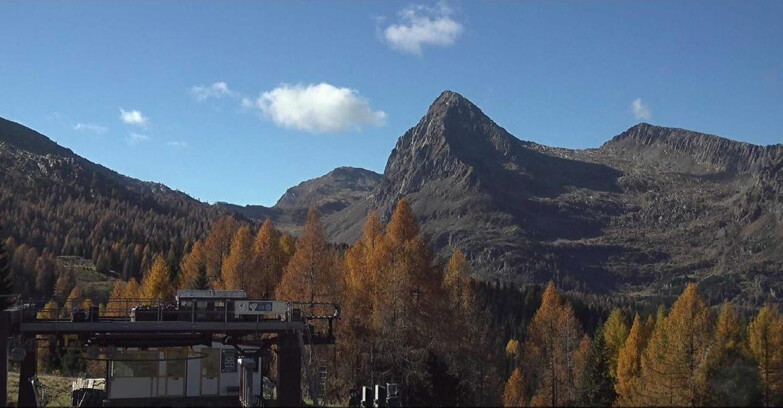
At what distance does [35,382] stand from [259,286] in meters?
32.9

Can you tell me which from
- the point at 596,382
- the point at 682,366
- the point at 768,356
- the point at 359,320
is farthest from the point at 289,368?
the point at 768,356

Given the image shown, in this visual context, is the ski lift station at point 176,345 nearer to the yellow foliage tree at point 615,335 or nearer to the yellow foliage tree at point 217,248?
the yellow foliage tree at point 217,248

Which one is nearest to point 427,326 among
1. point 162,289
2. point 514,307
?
point 162,289

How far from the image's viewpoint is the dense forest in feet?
163

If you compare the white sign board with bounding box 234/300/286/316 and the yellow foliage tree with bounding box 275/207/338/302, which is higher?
the yellow foliage tree with bounding box 275/207/338/302

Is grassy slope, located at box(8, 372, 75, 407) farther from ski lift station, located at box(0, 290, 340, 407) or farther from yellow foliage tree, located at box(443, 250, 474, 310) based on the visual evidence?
yellow foliage tree, located at box(443, 250, 474, 310)

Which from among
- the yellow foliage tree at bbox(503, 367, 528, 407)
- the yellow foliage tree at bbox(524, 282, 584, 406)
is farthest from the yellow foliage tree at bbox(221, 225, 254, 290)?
the yellow foliage tree at bbox(524, 282, 584, 406)

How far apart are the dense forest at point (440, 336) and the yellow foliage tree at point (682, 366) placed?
10 centimetres

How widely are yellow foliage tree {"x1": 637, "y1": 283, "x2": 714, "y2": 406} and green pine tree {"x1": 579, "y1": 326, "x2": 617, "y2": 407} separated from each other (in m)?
5.83

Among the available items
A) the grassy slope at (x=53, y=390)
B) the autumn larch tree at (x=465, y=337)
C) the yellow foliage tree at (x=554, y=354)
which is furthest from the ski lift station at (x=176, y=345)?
the yellow foliage tree at (x=554, y=354)

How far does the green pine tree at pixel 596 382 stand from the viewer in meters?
69.4

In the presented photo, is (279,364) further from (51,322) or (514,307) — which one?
(514,307)

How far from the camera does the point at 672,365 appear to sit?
192 feet

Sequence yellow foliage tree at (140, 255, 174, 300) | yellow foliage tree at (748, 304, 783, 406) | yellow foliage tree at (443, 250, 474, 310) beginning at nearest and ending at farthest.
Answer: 1. yellow foliage tree at (748, 304, 783, 406)
2. yellow foliage tree at (443, 250, 474, 310)
3. yellow foliage tree at (140, 255, 174, 300)
